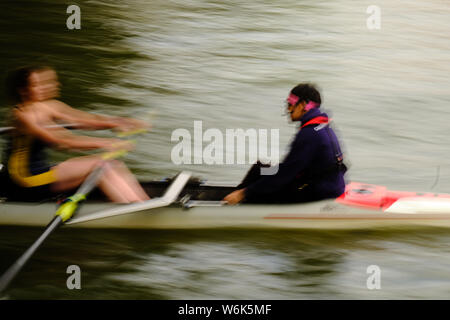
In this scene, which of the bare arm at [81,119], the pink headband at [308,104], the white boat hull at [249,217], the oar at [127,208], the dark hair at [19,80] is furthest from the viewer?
the bare arm at [81,119]

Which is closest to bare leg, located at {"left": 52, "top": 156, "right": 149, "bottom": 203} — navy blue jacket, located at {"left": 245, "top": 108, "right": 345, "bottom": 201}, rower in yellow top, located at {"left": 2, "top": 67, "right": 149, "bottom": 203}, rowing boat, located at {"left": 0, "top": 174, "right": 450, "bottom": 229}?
rower in yellow top, located at {"left": 2, "top": 67, "right": 149, "bottom": 203}

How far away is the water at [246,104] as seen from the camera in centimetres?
516

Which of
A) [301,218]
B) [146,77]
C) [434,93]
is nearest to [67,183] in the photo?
[301,218]

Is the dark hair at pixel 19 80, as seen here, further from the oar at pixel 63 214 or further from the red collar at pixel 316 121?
the red collar at pixel 316 121

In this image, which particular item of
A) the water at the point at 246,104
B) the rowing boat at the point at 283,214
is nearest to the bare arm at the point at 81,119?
the rowing boat at the point at 283,214

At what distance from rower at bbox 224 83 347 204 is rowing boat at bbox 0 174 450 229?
79mm

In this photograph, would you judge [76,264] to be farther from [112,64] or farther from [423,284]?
[112,64]

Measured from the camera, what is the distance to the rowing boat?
532 centimetres

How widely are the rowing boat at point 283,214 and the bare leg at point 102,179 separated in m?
0.11

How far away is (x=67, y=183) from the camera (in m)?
5.24

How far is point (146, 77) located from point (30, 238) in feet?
20.3

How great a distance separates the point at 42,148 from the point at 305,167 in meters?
2.00

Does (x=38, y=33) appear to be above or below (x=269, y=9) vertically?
below
